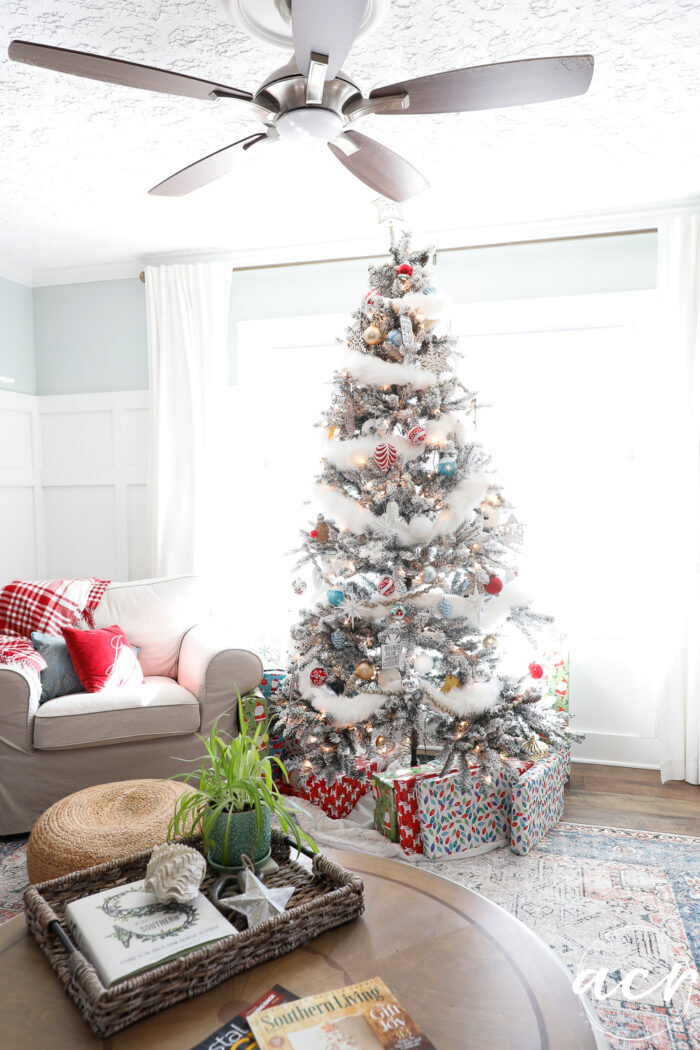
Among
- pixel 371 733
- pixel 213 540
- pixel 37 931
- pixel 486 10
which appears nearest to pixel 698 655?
pixel 371 733

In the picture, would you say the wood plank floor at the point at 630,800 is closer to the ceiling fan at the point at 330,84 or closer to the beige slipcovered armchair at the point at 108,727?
the beige slipcovered armchair at the point at 108,727

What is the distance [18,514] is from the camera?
4316 millimetres

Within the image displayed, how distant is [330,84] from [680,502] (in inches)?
97.8

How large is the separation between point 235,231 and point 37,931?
3.26 m

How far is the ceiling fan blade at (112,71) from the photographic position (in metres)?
1.61

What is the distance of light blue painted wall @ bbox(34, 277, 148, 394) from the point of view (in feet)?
14.0

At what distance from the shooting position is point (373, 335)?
2.92 m

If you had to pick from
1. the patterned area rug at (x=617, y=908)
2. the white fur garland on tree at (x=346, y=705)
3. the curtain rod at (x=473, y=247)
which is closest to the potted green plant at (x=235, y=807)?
the patterned area rug at (x=617, y=908)

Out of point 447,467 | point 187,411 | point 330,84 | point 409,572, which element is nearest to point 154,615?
point 187,411

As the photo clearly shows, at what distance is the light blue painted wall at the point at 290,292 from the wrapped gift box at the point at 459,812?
7.84 ft

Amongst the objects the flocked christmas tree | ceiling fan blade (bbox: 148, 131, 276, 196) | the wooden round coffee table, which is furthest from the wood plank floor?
ceiling fan blade (bbox: 148, 131, 276, 196)

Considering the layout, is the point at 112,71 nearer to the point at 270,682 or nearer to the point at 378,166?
the point at 378,166

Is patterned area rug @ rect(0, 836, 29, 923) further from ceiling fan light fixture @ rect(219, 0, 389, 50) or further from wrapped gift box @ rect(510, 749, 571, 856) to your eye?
ceiling fan light fixture @ rect(219, 0, 389, 50)

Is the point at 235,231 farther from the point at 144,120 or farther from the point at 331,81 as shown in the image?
the point at 331,81
